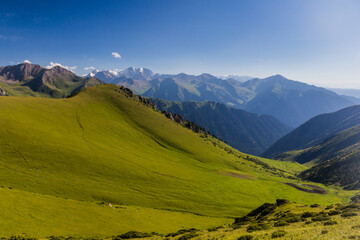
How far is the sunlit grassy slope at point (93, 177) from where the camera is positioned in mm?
63219

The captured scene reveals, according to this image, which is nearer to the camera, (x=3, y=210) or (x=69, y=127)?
(x=3, y=210)

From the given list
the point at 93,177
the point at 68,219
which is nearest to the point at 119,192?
the point at 93,177

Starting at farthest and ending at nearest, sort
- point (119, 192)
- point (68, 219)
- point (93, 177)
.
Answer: point (93, 177) < point (119, 192) < point (68, 219)

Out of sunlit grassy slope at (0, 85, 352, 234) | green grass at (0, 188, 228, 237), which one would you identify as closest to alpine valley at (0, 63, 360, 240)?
green grass at (0, 188, 228, 237)

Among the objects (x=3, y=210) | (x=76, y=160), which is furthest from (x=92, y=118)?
(x=3, y=210)

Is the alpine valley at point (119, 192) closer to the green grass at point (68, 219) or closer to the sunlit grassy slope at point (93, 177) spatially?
the green grass at point (68, 219)

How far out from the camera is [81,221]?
57531 mm

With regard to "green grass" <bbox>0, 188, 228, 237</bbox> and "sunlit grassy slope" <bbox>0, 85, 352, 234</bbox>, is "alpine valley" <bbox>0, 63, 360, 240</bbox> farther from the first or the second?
"sunlit grassy slope" <bbox>0, 85, 352, 234</bbox>

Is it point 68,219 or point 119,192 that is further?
point 119,192

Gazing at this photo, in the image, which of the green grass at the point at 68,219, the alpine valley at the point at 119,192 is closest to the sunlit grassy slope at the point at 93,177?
the green grass at the point at 68,219

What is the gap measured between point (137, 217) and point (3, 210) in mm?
36746

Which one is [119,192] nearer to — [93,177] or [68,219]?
[93,177]

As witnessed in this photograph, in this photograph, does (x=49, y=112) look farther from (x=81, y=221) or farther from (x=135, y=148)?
(x=81, y=221)

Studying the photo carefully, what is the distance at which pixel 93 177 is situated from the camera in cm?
9994
